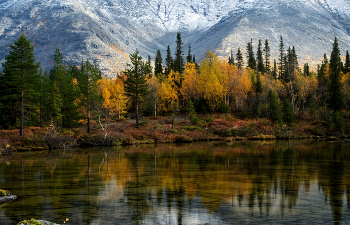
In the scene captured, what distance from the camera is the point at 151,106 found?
226 ft

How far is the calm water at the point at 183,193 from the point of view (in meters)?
9.88

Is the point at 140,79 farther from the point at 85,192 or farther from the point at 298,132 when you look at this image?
the point at 85,192

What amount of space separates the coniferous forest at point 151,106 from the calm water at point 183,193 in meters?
21.3

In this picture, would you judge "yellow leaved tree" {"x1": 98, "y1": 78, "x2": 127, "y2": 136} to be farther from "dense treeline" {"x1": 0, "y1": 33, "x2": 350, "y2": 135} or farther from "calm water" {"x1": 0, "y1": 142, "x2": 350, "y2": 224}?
"calm water" {"x1": 0, "y1": 142, "x2": 350, "y2": 224}

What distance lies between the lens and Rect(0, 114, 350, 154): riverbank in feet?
125

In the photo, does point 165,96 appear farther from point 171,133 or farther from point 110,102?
point 171,133

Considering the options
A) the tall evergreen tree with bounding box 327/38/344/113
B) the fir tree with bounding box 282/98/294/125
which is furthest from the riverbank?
the tall evergreen tree with bounding box 327/38/344/113

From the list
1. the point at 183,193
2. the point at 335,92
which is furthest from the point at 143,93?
the point at 183,193

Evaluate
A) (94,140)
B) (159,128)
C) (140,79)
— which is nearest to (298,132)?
(159,128)

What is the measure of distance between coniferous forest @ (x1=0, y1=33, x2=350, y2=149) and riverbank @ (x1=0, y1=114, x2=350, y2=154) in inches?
5.4

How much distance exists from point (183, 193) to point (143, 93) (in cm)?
4128

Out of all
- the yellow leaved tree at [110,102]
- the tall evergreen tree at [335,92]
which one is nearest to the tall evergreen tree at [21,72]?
the yellow leaved tree at [110,102]

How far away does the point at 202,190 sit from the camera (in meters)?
13.5

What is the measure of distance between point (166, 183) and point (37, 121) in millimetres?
40982
